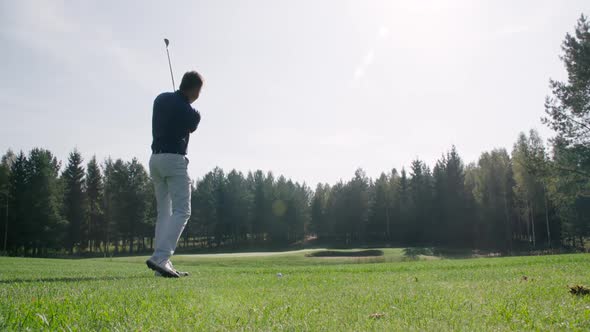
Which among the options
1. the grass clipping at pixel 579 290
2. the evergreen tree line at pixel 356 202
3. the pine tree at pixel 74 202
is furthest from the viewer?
the pine tree at pixel 74 202

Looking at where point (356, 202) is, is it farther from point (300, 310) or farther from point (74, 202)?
point (300, 310)

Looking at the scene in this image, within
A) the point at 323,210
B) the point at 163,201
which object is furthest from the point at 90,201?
the point at 163,201

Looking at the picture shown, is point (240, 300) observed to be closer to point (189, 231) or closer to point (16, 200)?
point (16, 200)

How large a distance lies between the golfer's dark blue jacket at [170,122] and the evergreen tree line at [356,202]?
95.1 ft

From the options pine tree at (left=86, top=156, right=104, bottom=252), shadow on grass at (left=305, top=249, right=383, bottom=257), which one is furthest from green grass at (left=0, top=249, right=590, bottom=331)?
pine tree at (left=86, top=156, right=104, bottom=252)

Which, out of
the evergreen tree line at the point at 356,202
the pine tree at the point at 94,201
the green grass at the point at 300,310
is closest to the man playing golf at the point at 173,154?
the green grass at the point at 300,310

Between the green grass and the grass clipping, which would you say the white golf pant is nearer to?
the green grass

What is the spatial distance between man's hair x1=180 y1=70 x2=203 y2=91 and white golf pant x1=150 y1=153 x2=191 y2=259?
111cm

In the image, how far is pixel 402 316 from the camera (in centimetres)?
239

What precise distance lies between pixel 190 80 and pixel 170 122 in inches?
30.6

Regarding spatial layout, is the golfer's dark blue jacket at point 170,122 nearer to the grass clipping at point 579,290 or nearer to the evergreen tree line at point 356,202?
the grass clipping at point 579,290

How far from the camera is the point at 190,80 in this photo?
600 cm

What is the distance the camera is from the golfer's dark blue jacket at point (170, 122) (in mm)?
5691

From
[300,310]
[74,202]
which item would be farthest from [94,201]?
[300,310]
